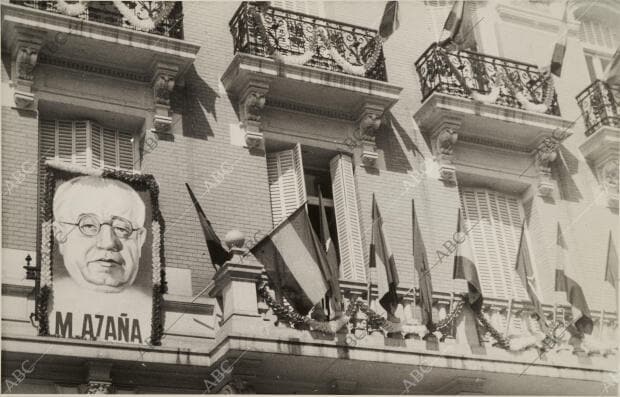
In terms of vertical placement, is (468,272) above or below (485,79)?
below

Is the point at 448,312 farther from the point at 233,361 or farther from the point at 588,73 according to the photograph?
the point at 588,73

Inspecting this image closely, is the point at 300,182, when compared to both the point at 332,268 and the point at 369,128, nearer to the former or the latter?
the point at 369,128

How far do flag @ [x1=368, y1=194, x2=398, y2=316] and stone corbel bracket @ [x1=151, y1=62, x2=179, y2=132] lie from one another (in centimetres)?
352

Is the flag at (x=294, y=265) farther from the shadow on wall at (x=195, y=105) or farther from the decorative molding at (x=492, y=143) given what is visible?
the decorative molding at (x=492, y=143)

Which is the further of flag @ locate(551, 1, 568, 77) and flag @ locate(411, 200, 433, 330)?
flag @ locate(551, 1, 568, 77)

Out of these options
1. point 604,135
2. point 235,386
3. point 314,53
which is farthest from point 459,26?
point 235,386

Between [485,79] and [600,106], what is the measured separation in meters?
2.68

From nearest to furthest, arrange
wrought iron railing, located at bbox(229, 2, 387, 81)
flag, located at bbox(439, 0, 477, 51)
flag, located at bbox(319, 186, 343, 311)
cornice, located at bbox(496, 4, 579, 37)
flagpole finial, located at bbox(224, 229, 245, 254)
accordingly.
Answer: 1. flagpole finial, located at bbox(224, 229, 245, 254)
2. flag, located at bbox(319, 186, 343, 311)
3. wrought iron railing, located at bbox(229, 2, 387, 81)
4. flag, located at bbox(439, 0, 477, 51)
5. cornice, located at bbox(496, 4, 579, 37)

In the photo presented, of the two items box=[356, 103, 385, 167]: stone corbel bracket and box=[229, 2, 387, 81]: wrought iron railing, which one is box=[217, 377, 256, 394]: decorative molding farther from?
box=[229, 2, 387, 81]: wrought iron railing

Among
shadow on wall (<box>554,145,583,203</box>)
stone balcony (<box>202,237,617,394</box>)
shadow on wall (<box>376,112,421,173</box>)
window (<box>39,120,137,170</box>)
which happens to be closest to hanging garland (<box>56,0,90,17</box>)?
window (<box>39,120,137,170</box>)

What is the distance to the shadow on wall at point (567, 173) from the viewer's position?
63.9 feet

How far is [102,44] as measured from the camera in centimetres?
1559

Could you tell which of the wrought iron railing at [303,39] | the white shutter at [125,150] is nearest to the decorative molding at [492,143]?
the wrought iron railing at [303,39]

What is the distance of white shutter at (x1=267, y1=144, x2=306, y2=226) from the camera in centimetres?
1688
